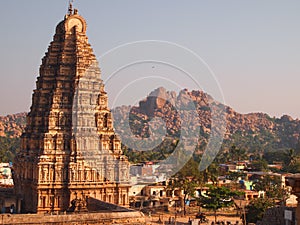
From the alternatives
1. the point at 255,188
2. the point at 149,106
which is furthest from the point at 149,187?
the point at 149,106

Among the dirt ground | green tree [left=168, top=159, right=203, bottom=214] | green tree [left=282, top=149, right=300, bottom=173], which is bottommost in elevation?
the dirt ground

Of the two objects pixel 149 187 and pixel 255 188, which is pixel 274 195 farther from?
pixel 149 187

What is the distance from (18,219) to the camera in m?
24.9

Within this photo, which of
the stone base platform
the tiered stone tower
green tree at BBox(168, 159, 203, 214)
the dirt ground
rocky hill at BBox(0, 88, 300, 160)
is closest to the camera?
the stone base platform

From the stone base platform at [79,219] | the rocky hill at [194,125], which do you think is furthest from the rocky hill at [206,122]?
the stone base platform at [79,219]

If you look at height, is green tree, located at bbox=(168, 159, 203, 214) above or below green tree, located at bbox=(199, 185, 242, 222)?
above

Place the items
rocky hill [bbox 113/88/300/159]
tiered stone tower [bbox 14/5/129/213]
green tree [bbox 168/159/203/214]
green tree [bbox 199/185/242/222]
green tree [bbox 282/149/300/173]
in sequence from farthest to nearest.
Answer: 1. rocky hill [bbox 113/88/300/159]
2. green tree [bbox 282/149/300/173]
3. green tree [bbox 168/159/203/214]
4. green tree [bbox 199/185/242/222]
5. tiered stone tower [bbox 14/5/129/213]

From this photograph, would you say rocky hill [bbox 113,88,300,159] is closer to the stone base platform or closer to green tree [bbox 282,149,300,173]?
green tree [bbox 282,149,300,173]

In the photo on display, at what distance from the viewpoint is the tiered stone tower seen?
105 feet

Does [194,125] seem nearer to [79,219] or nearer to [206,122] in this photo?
[206,122]

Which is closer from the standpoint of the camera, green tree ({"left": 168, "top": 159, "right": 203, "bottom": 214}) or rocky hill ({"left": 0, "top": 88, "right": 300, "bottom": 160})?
green tree ({"left": 168, "top": 159, "right": 203, "bottom": 214})

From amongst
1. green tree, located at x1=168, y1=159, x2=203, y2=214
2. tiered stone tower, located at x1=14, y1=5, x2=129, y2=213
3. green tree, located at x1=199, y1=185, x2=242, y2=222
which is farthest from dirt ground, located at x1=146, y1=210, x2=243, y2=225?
tiered stone tower, located at x1=14, y1=5, x2=129, y2=213

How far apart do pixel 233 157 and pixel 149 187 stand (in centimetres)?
3774

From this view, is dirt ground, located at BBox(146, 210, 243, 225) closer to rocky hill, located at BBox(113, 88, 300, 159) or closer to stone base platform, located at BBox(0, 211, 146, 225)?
stone base platform, located at BBox(0, 211, 146, 225)
